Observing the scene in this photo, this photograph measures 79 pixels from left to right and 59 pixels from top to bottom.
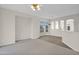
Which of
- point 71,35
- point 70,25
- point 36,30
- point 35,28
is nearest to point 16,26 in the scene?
point 35,28

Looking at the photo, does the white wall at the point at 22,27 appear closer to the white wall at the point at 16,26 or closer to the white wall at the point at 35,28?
the white wall at the point at 16,26

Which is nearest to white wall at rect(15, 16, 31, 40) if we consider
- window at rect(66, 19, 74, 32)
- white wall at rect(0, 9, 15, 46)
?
white wall at rect(0, 9, 15, 46)

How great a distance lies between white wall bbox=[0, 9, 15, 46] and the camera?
4.59m

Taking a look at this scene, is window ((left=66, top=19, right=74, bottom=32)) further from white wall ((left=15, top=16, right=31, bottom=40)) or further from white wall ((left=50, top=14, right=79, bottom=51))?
white wall ((left=15, top=16, right=31, bottom=40))

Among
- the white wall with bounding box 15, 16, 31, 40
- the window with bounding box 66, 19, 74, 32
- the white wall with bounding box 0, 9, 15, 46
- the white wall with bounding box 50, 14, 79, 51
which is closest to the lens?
the white wall with bounding box 50, 14, 79, 51

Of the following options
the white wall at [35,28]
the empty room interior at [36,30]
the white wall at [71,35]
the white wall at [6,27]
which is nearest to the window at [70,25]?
the empty room interior at [36,30]

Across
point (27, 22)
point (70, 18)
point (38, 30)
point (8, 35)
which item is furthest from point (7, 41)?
point (70, 18)

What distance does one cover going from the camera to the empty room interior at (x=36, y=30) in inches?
144

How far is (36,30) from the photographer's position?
7.41 m

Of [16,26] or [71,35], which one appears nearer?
[71,35]

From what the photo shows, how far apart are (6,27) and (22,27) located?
1915 mm

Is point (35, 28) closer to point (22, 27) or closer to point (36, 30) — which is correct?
point (36, 30)

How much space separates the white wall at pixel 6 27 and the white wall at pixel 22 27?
97 cm
